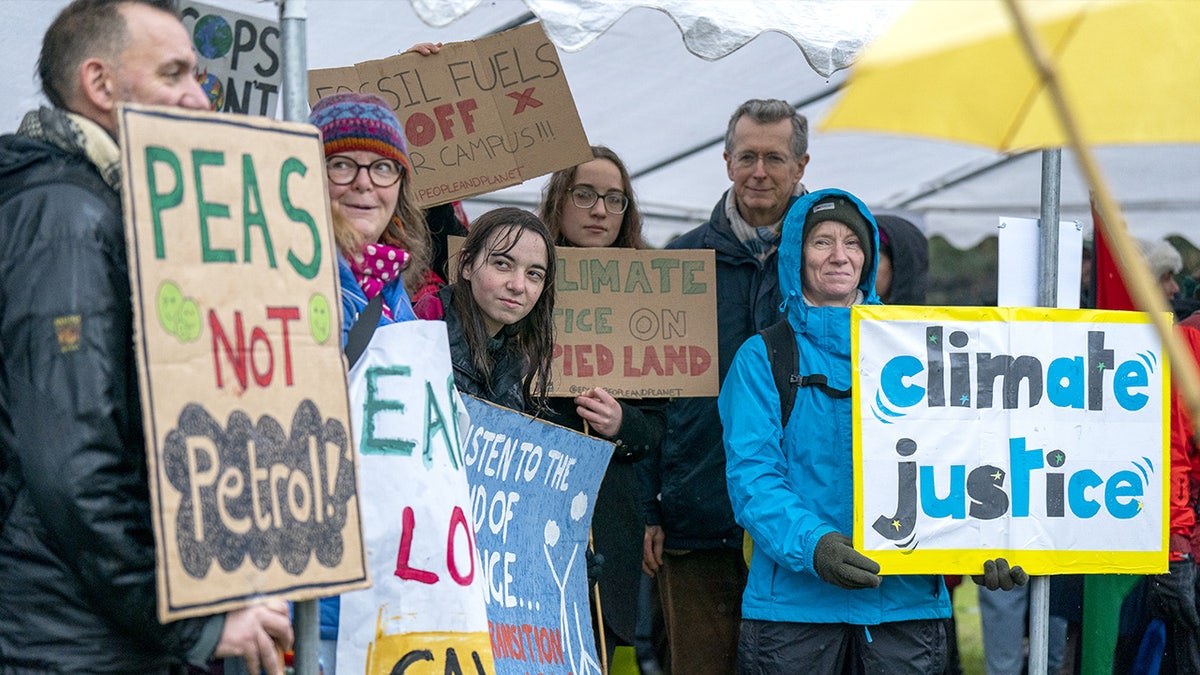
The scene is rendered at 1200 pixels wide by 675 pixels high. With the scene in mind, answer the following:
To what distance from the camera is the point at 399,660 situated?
2576 mm

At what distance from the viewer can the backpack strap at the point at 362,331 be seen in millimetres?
2582

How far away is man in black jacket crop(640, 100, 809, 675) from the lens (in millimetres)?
4598

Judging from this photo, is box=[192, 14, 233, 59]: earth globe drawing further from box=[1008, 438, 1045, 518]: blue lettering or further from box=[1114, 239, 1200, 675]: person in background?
box=[1114, 239, 1200, 675]: person in background

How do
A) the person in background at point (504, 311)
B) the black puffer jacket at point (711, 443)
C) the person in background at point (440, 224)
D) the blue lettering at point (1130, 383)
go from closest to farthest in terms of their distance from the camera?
the person in background at point (504, 311), the blue lettering at point (1130, 383), the person in background at point (440, 224), the black puffer jacket at point (711, 443)

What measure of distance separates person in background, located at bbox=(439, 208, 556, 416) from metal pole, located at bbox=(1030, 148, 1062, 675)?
154cm

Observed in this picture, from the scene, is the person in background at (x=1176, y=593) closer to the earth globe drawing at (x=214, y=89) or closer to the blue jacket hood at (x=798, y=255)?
the blue jacket hood at (x=798, y=255)

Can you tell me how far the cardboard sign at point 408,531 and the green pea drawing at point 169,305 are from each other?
550mm

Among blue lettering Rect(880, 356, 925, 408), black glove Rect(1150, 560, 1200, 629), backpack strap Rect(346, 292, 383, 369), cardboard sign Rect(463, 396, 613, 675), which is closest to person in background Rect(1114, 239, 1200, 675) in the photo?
black glove Rect(1150, 560, 1200, 629)

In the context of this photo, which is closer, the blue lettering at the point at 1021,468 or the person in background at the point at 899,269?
the blue lettering at the point at 1021,468

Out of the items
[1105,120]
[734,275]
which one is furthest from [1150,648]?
[1105,120]

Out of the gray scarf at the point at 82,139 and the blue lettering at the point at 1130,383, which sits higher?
the gray scarf at the point at 82,139

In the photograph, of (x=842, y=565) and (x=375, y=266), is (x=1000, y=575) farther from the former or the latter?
(x=375, y=266)

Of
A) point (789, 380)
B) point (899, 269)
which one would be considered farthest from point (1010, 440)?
point (899, 269)

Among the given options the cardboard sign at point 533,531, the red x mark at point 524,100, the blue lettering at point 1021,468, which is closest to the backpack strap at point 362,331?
the cardboard sign at point 533,531
